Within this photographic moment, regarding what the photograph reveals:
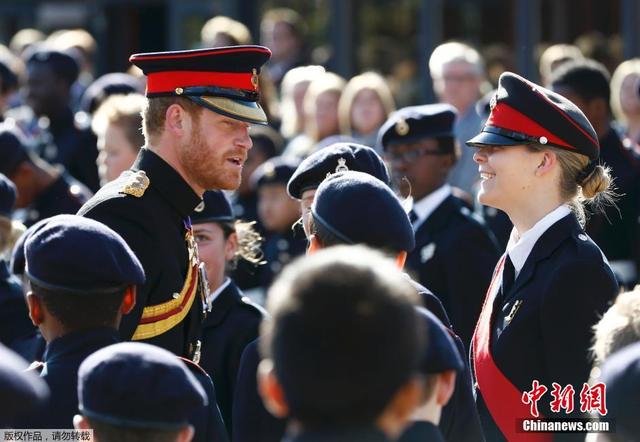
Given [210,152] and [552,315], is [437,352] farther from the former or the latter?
[210,152]

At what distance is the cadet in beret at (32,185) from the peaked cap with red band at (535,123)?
111 inches

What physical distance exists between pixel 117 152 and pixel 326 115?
131 inches

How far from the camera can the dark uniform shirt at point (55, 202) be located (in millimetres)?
6523

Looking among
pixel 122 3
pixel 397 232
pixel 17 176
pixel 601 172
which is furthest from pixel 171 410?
pixel 122 3

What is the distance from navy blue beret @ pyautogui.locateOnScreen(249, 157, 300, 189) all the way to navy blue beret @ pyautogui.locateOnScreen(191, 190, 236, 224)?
2130 mm

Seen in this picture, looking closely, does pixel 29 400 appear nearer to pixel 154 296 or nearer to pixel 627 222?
pixel 154 296

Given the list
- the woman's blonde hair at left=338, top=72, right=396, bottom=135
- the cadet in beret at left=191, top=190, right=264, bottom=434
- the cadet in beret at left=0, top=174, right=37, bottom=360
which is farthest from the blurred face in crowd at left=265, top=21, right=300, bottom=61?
the cadet in beret at left=0, top=174, right=37, bottom=360

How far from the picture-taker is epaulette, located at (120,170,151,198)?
4012mm

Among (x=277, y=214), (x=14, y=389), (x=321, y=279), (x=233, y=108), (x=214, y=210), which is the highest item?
(x=321, y=279)

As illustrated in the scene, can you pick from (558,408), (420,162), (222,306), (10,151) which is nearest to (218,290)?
(222,306)

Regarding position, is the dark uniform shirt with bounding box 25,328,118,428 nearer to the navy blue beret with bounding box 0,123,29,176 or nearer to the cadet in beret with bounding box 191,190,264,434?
the cadet in beret with bounding box 191,190,264,434

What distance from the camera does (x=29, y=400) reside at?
214 centimetres

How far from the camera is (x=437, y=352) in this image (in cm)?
275

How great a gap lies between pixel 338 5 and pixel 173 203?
27.8ft
